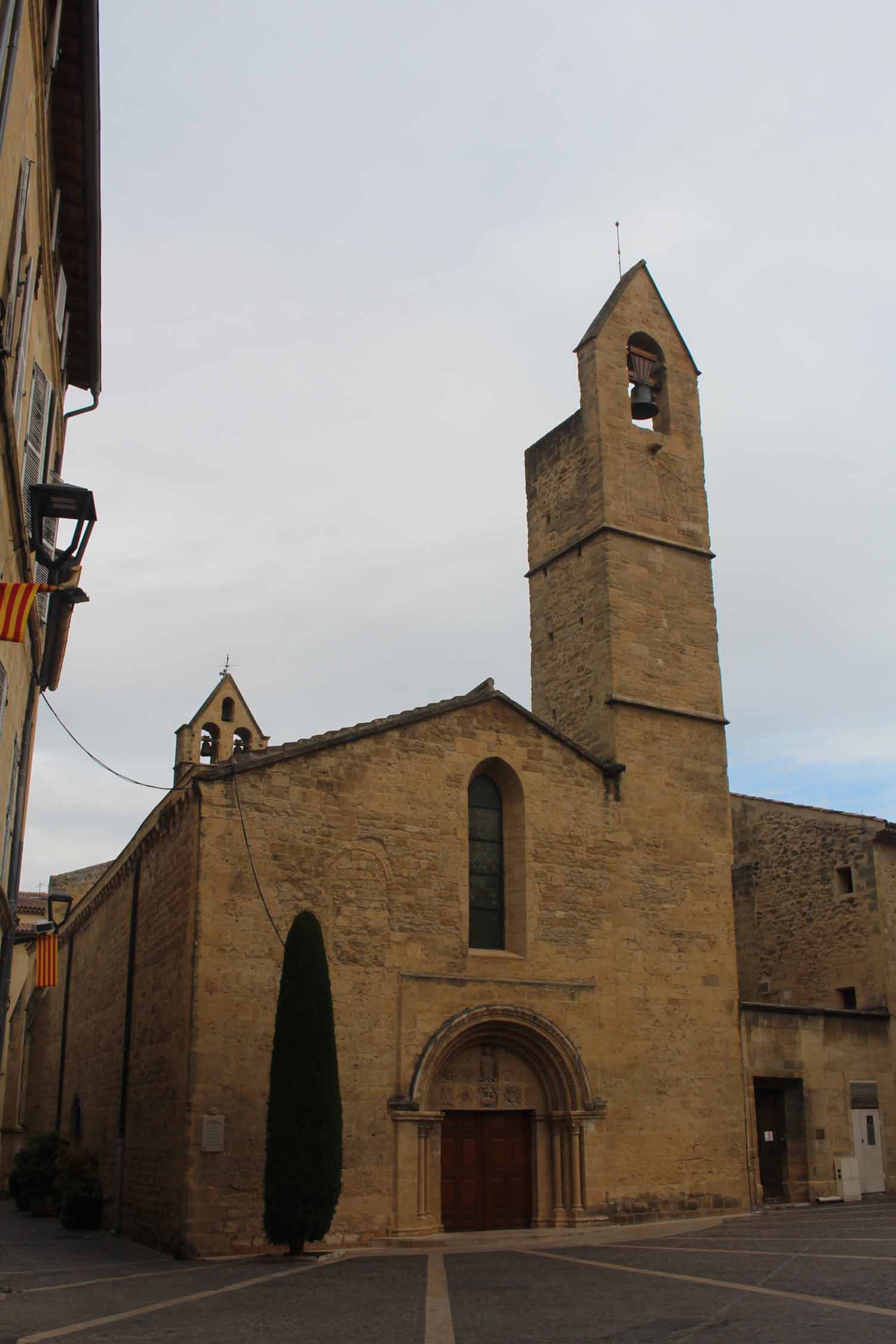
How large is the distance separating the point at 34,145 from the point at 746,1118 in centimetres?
1725

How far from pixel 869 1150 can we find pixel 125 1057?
13.1m

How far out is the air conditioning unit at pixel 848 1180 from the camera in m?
20.8

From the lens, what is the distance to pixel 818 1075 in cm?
2120

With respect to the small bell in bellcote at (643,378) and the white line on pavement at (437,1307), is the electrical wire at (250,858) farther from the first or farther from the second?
the small bell in bellcote at (643,378)

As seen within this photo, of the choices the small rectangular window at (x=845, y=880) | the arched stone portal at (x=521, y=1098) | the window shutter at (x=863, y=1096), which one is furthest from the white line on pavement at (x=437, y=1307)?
the small rectangular window at (x=845, y=880)

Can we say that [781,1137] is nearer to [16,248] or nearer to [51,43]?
[16,248]

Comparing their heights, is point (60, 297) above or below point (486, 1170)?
above

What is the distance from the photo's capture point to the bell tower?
21047mm

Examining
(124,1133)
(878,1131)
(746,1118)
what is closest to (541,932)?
(746,1118)

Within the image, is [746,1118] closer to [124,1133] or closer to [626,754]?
[626,754]

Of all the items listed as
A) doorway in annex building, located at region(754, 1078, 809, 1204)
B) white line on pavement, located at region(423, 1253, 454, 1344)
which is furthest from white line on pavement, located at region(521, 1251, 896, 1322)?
doorway in annex building, located at region(754, 1078, 809, 1204)

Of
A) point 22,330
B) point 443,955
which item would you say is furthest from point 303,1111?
point 22,330

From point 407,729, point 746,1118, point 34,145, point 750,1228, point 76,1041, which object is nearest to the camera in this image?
point 34,145

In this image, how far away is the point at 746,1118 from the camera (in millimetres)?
19703
